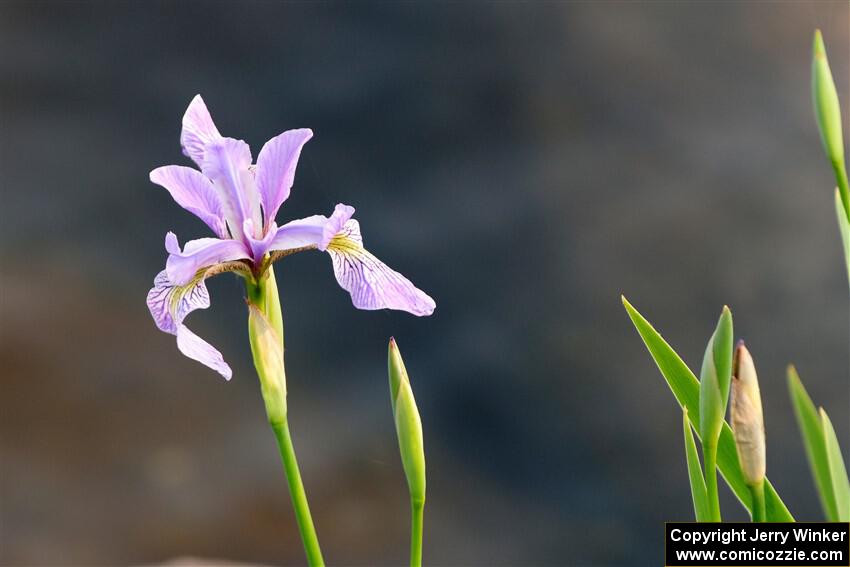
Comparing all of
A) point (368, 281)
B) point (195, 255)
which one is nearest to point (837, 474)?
point (368, 281)

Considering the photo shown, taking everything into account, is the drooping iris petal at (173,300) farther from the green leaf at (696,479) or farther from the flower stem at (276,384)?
the green leaf at (696,479)

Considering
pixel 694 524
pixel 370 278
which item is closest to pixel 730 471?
pixel 694 524

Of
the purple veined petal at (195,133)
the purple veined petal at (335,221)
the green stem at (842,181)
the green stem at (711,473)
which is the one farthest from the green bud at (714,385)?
the purple veined petal at (195,133)

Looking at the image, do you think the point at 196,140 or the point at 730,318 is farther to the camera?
the point at 196,140

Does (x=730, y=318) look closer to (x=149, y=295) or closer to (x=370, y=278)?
(x=370, y=278)

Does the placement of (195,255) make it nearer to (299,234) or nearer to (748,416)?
(299,234)
